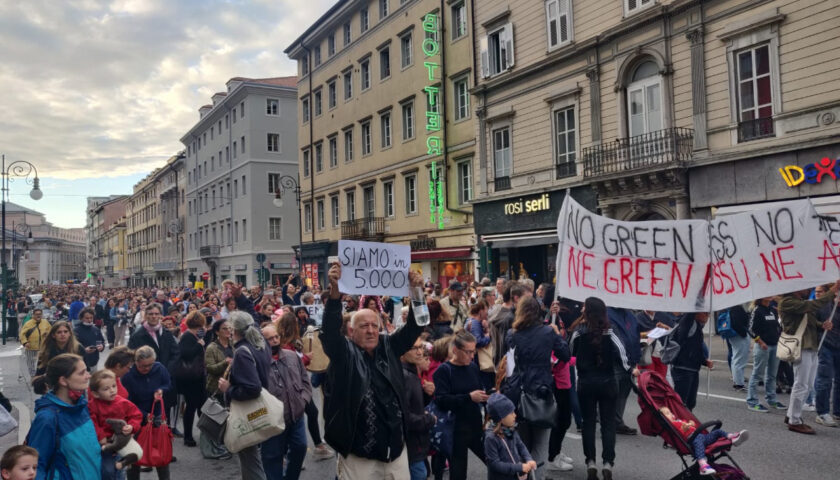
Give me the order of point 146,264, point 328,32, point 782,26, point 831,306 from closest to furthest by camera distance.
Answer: point 831,306, point 782,26, point 328,32, point 146,264

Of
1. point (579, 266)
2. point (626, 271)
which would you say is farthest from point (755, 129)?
point (579, 266)

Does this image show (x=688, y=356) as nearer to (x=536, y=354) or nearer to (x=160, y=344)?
(x=536, y=354)

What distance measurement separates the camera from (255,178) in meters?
49.2

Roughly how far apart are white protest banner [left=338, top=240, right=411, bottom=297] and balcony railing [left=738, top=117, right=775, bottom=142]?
12.7 meters

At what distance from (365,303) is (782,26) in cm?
1259

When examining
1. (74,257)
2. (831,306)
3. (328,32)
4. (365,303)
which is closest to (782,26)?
(831,306)

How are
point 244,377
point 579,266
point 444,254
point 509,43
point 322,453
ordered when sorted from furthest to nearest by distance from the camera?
1. point 444,254
2. point 509,43
3. point 322,453
4. point 579,266
5. point 244,377

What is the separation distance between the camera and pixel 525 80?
23.0 m

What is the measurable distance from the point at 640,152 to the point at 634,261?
39.2ft

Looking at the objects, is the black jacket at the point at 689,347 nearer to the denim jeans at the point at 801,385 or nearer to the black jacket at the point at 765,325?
the denim jeans at the point at 801,385

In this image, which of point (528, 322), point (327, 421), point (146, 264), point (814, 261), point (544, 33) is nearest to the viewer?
point (327, 421)

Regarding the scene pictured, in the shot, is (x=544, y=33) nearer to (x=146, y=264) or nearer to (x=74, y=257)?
(x=146, y=264)

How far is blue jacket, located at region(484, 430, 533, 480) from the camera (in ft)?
16.7

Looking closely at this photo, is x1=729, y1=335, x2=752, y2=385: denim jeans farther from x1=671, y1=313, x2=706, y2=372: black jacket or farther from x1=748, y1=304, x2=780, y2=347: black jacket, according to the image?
x1=671, y1=313, x2=706, y2=372: black jacket
